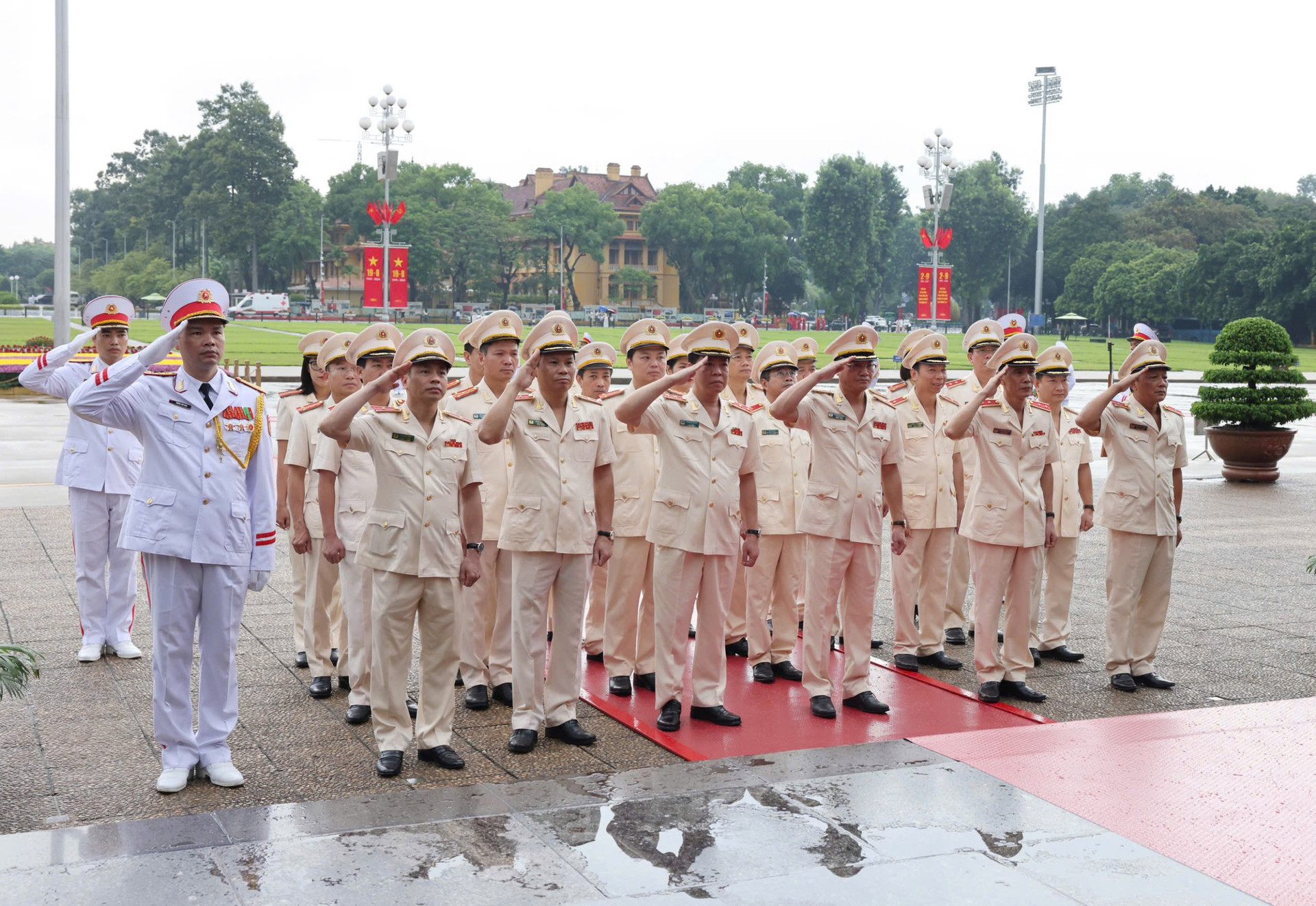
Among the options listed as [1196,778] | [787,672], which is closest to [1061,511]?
[787,672]

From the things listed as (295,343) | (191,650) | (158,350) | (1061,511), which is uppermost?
(158,350)

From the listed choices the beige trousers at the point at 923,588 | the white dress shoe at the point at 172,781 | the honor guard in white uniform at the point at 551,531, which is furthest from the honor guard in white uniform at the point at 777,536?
the white dress shoe at the point at 172,781

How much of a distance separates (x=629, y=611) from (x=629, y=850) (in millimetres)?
2450

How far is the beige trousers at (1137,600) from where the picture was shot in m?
6.89

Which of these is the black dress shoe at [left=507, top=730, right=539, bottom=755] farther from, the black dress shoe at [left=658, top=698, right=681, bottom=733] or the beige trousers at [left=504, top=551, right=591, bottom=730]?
the black dress shoe at [left=658, top=698, right=681, bottom=733]

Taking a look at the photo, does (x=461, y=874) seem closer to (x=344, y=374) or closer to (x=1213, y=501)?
(x=344, y=374)

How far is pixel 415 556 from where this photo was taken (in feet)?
17.1

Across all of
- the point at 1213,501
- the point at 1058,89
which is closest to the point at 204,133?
the point at 1058,89

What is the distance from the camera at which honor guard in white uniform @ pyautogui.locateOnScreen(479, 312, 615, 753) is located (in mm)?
5656

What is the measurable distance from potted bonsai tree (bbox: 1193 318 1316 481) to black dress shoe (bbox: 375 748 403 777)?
1383 centimetres

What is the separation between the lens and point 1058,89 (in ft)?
152

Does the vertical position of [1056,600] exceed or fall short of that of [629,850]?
it exceeds it

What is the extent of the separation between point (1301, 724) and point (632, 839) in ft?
11.9

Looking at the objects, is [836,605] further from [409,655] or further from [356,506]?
[356,506]
